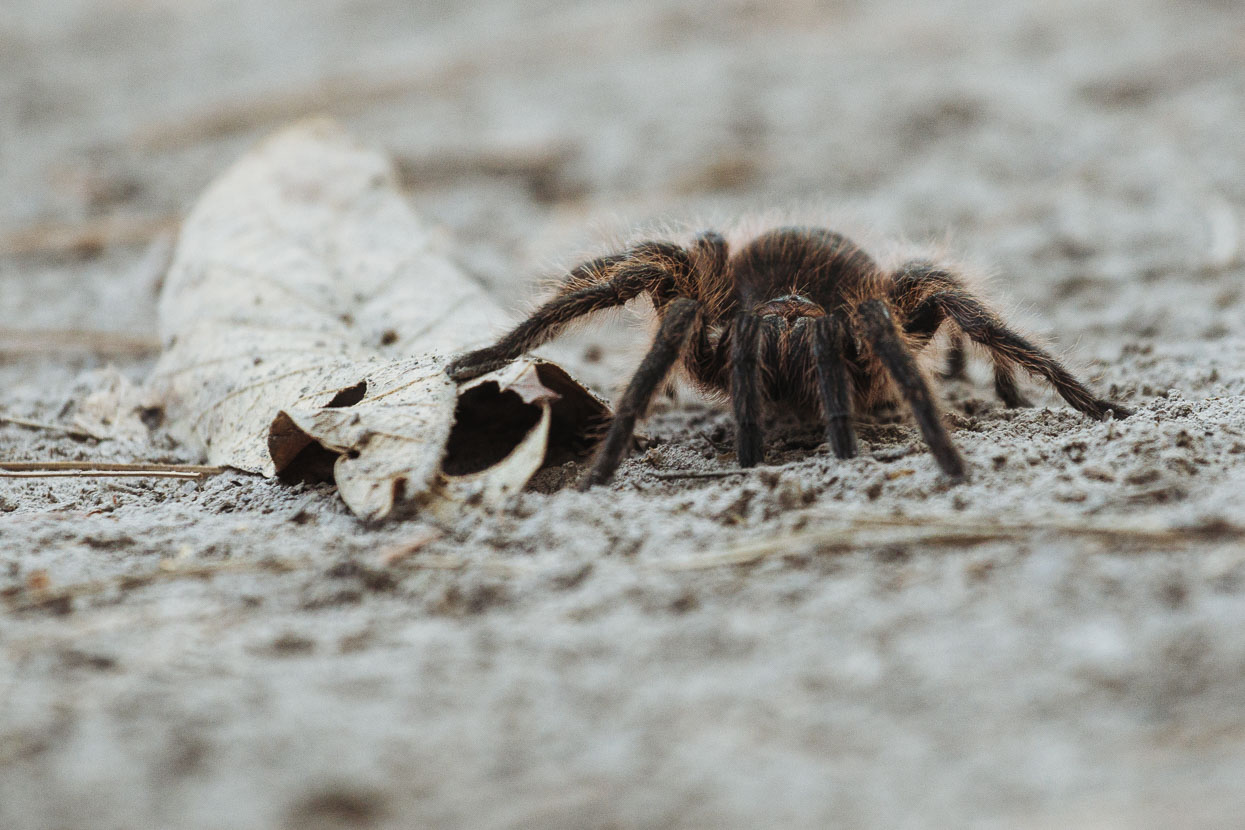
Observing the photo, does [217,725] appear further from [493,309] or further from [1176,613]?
[493,309]

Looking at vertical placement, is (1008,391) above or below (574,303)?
below

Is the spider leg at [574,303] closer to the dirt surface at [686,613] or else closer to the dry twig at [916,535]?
the dirt surface at [686,613]

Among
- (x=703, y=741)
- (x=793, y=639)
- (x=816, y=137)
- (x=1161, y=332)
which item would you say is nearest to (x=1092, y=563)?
(x=793, y=639)

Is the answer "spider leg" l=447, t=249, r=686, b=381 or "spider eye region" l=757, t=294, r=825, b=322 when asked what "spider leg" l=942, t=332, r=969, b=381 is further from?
"spider leg" l=447, t=249, r=686, b=381

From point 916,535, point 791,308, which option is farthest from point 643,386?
point 916,535

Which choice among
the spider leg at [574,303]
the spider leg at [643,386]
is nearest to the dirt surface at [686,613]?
the spider leg at [643,386]

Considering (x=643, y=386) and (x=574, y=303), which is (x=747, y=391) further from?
(x=574, y=303)
